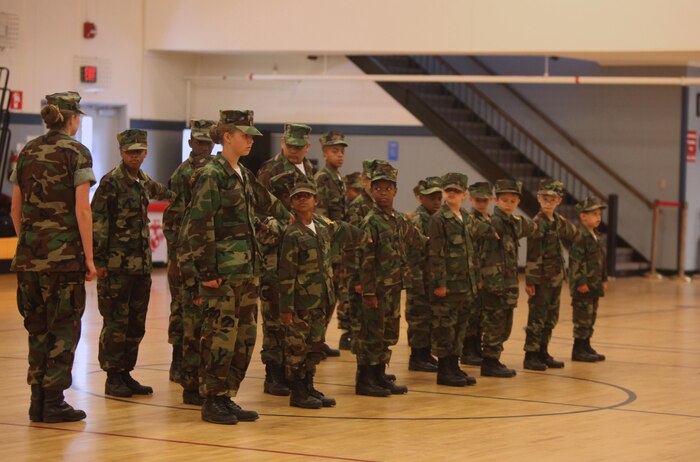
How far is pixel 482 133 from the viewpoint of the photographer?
827 inches

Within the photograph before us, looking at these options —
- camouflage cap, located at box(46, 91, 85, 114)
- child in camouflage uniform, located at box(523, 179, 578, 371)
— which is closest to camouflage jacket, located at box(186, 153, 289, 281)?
camouflage cap, located at box(46, 91, 85, 114)

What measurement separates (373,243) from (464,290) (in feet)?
3.20

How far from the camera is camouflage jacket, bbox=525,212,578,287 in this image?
412 inches

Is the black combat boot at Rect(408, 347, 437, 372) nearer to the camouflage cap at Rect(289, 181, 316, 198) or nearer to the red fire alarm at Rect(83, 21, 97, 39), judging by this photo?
the camouflage cap at Rect(289, 181, 316, 198)

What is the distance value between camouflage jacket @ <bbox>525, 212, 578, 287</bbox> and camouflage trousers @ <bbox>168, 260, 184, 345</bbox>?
3226 mm

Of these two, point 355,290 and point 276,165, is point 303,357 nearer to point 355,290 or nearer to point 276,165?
point 355,290

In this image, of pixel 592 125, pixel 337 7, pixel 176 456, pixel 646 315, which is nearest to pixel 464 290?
pixel 176 456

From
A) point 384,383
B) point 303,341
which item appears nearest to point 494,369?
point 384,383

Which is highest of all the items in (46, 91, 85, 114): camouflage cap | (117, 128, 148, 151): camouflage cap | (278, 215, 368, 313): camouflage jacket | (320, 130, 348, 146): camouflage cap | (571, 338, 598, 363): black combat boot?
(46, 91, 85, 114): camouflage cap

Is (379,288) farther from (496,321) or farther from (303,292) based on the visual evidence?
(496,321)

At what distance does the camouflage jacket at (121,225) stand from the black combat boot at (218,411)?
120 cm

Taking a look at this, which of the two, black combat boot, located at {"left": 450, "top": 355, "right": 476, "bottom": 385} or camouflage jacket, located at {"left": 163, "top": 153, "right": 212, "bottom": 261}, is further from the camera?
black combat boot, located at {"left": 450, "top": 355, "right": 476, "bottom": 385}

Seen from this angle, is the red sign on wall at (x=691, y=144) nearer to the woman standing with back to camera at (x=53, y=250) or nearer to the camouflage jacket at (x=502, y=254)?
the camouflage jacket at (x=502, y=254)

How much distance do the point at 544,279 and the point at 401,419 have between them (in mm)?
3019
